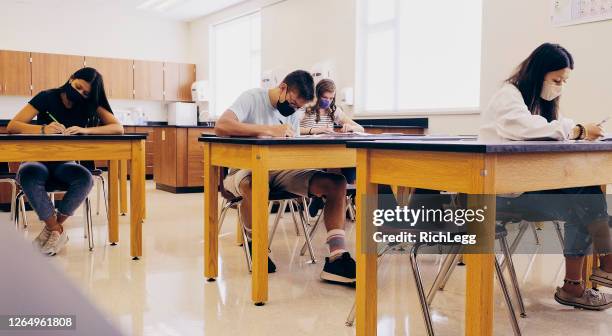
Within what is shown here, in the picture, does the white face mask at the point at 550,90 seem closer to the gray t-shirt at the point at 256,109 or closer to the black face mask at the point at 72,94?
the gray t-shirt at the point at 256,109

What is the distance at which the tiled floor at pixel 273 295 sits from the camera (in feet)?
6.62

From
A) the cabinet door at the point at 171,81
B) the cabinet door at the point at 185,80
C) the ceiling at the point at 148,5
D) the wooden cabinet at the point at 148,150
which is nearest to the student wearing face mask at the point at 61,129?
the wooden cabinet at the point at 148,150

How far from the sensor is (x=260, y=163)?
7.39 feet

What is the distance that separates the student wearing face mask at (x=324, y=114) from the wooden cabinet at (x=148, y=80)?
4.72 m

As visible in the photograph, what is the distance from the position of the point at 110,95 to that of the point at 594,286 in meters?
7.08

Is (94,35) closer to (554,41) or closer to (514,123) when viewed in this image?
(554,41)

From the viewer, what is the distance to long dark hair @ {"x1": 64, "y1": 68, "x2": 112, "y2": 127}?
3.11 meters

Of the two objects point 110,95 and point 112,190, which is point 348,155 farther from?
point 110,95

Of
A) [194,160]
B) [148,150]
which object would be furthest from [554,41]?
[148,150]

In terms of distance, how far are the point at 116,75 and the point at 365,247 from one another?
285 inches

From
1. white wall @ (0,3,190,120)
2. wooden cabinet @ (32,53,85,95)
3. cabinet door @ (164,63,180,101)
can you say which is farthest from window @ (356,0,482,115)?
wooden cabinet @ (32,53,85,95)

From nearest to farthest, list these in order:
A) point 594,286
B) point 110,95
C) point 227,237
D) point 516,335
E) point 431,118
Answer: point 516,335, point 594,286, point 227,237, point 431,118, point 110,95

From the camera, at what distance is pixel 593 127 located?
198 cm

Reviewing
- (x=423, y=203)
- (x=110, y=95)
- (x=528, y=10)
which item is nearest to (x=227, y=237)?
(x=423, y=203)
